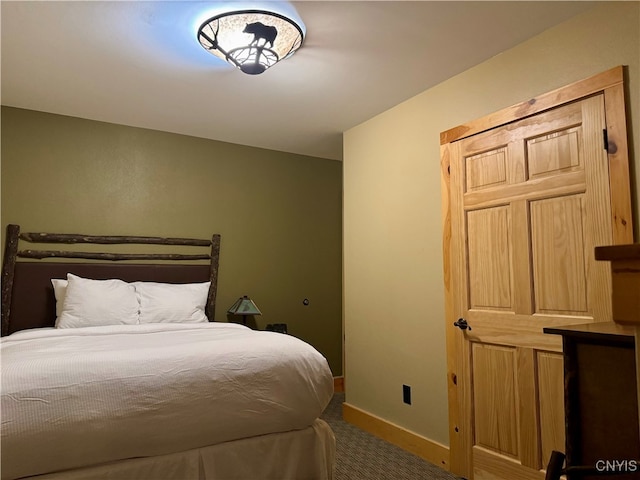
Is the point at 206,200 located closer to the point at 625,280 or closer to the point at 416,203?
the point at 416,203

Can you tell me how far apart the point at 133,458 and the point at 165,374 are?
363mm

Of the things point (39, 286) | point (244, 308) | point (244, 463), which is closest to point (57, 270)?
point (39, 286)

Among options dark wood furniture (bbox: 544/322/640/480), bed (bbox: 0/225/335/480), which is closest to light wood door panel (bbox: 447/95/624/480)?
bed (bbox: 0/225/335/480)

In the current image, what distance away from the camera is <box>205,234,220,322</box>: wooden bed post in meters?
4.00

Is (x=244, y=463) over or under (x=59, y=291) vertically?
under

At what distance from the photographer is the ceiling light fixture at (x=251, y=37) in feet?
7.18

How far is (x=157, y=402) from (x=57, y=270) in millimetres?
2052

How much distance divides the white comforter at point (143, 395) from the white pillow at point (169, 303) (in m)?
0.78

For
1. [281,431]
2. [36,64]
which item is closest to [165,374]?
[281,431]

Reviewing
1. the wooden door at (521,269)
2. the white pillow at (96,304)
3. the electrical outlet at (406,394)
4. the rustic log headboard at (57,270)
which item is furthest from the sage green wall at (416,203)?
the white pillow at (96,304)

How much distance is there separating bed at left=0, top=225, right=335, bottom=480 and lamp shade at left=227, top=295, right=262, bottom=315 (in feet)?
2.71

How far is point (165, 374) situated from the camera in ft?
6.57

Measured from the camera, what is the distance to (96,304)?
3.12m

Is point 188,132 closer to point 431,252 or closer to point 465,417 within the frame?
point 431,252
